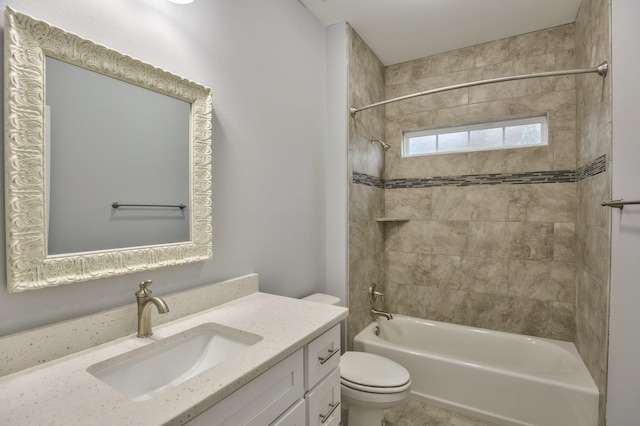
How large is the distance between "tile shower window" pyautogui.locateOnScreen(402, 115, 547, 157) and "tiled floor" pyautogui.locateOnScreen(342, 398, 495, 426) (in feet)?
6.64

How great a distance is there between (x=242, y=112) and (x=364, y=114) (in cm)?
123

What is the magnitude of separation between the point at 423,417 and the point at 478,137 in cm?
221

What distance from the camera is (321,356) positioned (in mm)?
1183

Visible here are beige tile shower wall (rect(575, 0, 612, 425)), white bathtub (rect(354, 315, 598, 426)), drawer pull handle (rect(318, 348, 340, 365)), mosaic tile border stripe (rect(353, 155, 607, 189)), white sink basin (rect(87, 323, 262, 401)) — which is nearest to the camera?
white sink basin (rect(87, 323, 262, 401))

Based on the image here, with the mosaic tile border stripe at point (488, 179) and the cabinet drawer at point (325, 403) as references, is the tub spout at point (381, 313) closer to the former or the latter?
the mosaic tile border stripe at point (488, 179)

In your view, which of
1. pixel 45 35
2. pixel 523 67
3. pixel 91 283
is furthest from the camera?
pixel 523 67

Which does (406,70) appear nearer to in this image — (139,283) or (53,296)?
(139,283)

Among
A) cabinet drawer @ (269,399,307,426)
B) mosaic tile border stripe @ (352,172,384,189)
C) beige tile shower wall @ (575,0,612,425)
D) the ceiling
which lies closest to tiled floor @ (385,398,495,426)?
beige tile shower wall @ (575,0,612,425)

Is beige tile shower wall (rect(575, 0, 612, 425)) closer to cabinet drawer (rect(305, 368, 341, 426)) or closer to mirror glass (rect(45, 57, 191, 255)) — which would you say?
cabinet drawer (rect(305, 368, 341, 426))

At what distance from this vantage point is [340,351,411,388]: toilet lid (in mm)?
1642

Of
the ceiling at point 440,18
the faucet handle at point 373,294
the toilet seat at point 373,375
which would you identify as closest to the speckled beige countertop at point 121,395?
the toilet seat at point 373,375

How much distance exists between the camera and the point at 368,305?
8.54 ft

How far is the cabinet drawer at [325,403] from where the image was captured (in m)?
1.13

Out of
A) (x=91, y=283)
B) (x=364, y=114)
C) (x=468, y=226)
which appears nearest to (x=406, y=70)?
(x=364, y=114)
